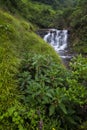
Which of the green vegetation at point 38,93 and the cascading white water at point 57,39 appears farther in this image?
the cascading white water at point 57,39

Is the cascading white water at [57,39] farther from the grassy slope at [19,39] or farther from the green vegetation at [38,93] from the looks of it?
the green vegetation at [38,93]

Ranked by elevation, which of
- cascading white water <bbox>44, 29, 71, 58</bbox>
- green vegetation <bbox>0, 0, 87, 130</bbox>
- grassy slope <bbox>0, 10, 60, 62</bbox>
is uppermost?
cascading white water <bbox>44, 29, 71, 58</bbox>

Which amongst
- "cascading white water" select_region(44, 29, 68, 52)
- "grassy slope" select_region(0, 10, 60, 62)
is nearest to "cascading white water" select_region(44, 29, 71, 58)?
"cascading white water" select_region(44, 29, 68, 52)

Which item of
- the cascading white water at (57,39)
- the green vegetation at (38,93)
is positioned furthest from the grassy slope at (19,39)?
the cascading white water at (57,39)

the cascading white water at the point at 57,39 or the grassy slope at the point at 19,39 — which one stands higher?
the cascading white water at the point at 57,39

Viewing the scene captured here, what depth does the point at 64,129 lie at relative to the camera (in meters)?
3.60

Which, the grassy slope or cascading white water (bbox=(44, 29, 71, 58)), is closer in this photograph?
the grassy slope

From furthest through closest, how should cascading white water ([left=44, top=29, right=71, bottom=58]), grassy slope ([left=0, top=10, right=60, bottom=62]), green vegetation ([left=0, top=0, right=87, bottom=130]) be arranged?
cascading white water ([left=44, top=29, right=71, bottom=58])
grassy slope ([left=0, top=10, right=60, bottom=62])
green vegetation ([left=0, top=0, right=87, bottom=130])

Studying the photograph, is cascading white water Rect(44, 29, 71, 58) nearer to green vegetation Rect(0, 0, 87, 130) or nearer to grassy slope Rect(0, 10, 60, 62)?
grassy slope Rect(0, 10, 60, 62)

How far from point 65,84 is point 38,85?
2.22 ft

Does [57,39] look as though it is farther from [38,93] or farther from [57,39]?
[38,93]

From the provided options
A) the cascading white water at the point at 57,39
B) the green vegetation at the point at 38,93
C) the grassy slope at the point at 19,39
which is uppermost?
the cascading white water at the point at 57,39

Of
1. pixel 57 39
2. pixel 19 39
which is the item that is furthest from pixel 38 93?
pixel 57 39

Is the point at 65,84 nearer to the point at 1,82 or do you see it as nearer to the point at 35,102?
the point at 35,102
